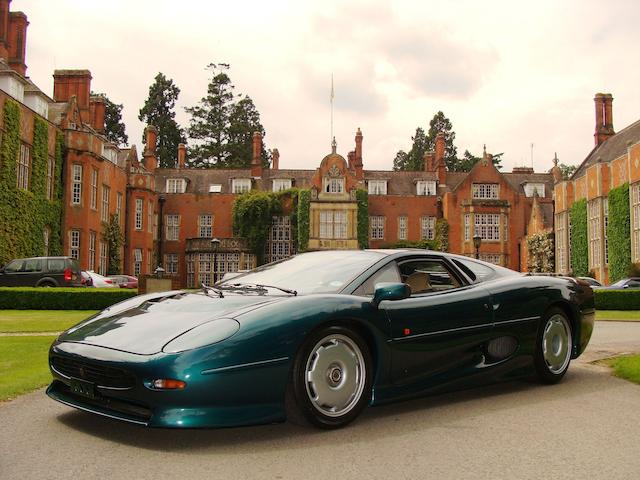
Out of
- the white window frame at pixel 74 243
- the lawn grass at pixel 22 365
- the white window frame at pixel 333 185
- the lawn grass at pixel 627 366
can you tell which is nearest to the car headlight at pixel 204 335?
the lawn grass at pixel 22 365

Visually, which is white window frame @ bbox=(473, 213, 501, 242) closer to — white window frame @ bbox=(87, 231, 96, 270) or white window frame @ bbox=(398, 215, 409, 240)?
white window frame @ bbox=(398, 215, 409, 240)

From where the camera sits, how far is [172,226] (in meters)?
52.7

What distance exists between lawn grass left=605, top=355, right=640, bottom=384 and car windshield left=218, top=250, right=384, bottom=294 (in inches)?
123

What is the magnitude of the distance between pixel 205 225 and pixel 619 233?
3167 centimetres

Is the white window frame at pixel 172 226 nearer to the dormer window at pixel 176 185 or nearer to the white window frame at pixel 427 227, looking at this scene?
the dormer window at pixel 176 185

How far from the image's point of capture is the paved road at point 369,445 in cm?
353

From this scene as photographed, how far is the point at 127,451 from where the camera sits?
12.6ft

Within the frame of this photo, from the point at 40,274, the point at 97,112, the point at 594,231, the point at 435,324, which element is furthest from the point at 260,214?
the point at 435,324

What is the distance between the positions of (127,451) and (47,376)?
319 centimetres

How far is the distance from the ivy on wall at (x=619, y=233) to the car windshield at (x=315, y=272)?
3291 cm

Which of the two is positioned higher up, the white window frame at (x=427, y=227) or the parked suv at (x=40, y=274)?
the white window frame at (x=427, y=227)

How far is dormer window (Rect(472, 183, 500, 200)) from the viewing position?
5075 cm

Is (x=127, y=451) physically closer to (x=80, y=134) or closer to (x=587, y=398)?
(x=587, y=398)

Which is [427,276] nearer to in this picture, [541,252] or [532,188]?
[541,252]
